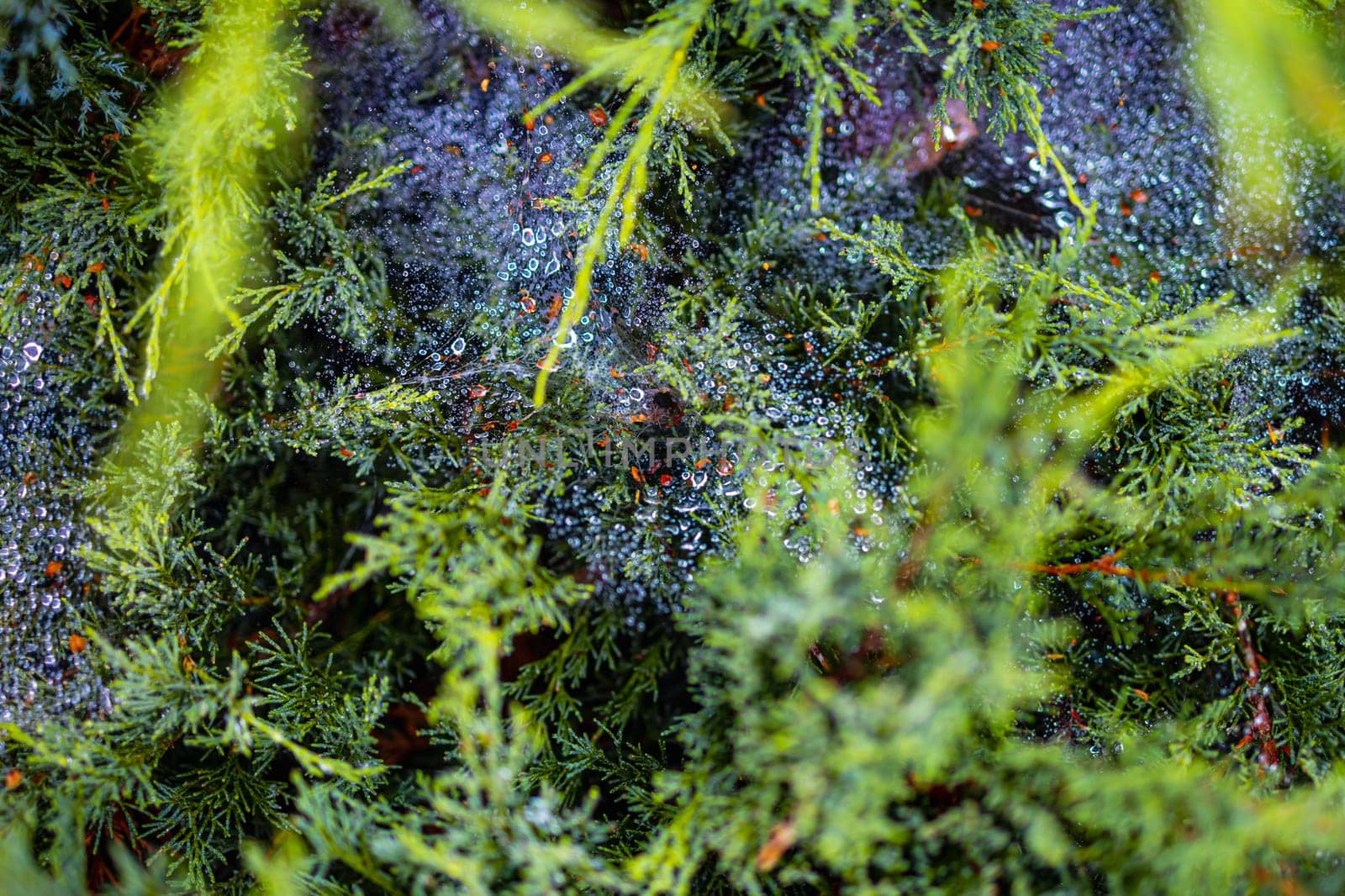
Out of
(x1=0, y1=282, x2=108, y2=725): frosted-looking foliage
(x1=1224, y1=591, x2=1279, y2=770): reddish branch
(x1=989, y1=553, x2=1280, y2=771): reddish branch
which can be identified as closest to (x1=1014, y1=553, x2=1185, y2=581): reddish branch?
(x1=989, y1=553, x2=1280, y2=771): reddish branch

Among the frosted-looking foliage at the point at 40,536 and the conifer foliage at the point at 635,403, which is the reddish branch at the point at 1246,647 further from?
the frosted-looking foliage at the point at 40,536

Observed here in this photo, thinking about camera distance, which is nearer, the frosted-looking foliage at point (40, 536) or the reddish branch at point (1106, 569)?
the reddish branch at point (1106, 569)

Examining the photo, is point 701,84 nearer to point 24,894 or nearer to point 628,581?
point 628,581

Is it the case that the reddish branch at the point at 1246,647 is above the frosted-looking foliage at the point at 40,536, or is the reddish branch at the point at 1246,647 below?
above

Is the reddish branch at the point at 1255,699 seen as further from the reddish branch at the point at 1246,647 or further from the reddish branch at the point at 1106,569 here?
the reddish branch at the point at 1106,569

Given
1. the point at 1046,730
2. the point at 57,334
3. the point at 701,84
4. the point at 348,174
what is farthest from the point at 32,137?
the point at 1046,730

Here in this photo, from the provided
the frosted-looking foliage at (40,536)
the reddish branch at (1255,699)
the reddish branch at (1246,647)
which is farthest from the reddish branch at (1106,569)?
the frosted-looking foliage at (40,536)

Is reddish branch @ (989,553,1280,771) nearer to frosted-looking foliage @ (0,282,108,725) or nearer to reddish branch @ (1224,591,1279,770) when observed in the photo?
reddish branch @ (1224,591,1279,770)

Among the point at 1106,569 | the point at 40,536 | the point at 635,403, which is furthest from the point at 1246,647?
the point at 40,536
